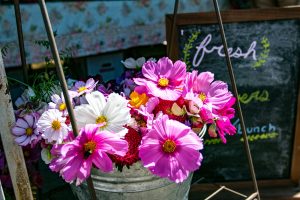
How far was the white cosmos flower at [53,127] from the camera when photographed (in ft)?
3.04

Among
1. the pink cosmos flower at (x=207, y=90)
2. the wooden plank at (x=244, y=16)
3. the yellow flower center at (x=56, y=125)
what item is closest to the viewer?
the yellow flower center at (x=56, y=125)

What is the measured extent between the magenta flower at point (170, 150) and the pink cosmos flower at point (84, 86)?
0.23 meters

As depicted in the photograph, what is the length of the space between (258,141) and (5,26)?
1.35 m

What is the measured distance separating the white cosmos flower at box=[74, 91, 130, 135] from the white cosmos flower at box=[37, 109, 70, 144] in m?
0.04

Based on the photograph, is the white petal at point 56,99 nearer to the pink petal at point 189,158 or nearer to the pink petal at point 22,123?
the pink petal at point 22,123

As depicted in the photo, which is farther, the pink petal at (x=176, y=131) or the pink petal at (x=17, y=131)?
the pink petal at (x=17, y=131)

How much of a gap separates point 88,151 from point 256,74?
1048 millimetres

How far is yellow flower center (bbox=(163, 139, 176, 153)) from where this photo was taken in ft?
2.87

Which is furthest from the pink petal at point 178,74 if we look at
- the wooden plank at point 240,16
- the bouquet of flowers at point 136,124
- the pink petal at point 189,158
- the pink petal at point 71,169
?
the wooden plank at point 240,16

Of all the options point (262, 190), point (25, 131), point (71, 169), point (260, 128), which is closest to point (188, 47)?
point (260, 128)

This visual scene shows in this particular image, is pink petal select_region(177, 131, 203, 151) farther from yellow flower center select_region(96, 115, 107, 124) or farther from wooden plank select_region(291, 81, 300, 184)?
wooden plank select_region(291, 81, 300, 184)

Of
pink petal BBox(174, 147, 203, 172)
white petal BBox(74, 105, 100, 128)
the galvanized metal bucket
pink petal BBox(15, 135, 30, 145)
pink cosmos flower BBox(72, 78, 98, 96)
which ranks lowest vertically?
the galvanized metal bucket

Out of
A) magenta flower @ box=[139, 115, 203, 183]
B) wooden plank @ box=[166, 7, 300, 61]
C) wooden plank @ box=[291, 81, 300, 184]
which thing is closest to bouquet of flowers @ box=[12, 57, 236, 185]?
magenta flower @ box=[139, 115, 203, 183]

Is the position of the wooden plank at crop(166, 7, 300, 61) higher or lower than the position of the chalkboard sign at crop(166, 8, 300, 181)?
higher
